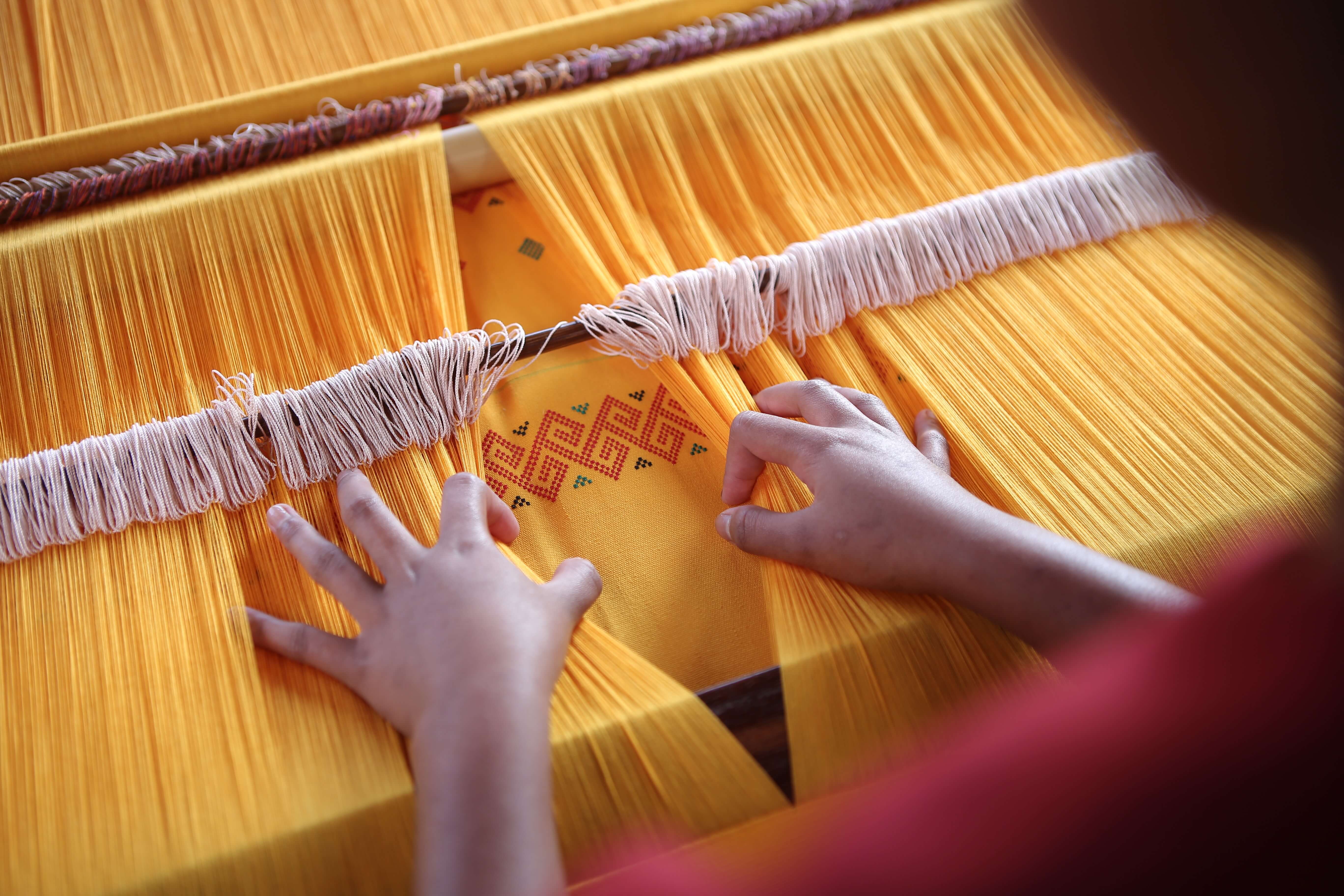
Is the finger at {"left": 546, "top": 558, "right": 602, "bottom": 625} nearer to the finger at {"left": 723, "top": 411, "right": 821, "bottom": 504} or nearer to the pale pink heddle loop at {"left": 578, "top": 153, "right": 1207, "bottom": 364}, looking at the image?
the finger at {"left": 723, "top": 411, "right": 821, "bottom": 504}

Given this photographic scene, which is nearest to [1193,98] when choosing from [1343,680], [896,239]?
[1343,680]

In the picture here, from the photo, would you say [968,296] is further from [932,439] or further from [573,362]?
[573,362]

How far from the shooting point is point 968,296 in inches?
49.5

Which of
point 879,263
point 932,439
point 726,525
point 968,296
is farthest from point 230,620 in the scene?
point 968,296

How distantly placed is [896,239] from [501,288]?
2.14 ft

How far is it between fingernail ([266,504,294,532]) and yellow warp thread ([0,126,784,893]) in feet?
0.16

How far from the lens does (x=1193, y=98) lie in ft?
1.65

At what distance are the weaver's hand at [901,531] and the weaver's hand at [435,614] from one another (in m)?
0.26

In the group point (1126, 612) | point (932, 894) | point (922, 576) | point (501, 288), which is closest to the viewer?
point (932, 894)

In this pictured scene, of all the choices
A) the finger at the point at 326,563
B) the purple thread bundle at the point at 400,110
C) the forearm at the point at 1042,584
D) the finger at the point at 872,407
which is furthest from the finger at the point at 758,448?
the purple thread bundle at the point at 400,110

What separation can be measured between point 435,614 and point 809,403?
21.7 inches

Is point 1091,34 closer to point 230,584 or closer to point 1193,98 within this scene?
point 1193,98

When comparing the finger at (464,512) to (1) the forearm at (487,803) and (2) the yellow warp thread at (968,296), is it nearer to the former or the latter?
(1) the forearm at (487,803)

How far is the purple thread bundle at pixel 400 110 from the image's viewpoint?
1229 mm
